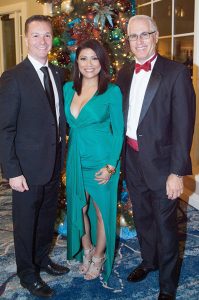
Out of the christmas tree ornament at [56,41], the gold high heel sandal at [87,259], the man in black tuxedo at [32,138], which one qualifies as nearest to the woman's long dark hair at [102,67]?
the man in black tuxedo at [32,138]

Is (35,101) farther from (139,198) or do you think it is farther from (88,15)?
(88,15)

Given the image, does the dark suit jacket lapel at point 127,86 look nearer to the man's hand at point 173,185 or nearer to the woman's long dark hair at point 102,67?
the woman's long dark hair at point 102,67

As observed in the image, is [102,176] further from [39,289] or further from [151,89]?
[39,289]

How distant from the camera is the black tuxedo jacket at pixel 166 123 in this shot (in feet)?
6.56

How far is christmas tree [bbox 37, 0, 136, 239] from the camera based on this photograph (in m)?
2.95

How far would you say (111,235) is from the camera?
2.48m

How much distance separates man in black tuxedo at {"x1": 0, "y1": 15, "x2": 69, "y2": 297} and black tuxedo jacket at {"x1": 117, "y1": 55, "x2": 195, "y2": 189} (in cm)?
55

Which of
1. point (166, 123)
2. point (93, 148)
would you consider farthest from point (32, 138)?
point (166, 123)

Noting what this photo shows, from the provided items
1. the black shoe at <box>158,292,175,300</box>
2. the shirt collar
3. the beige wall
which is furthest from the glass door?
the black shoe at <box>158,292,175,300</box>

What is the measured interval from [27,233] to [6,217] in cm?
146

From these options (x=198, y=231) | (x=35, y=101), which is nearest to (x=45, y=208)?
(x=35, y=101)

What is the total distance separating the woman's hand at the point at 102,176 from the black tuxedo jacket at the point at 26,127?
0.32 meters

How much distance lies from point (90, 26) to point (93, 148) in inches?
45.8

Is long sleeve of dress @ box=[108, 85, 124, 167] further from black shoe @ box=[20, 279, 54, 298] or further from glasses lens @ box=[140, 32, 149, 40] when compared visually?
black shoe @ box=[20, 279, 54, 298]
